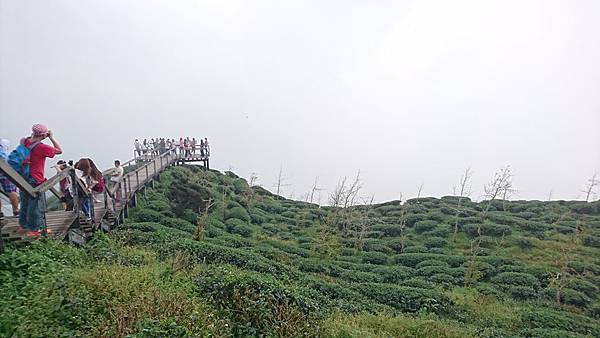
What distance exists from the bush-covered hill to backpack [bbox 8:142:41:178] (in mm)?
1426

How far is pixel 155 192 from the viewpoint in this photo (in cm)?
1750

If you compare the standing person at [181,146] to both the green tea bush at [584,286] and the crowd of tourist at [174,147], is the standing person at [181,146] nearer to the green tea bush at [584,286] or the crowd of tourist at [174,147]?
the crowd of tourist at [174,147]

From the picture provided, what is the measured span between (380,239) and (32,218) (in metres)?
16.0

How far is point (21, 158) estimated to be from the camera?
21.9 ft

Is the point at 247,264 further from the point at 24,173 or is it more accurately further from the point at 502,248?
the point at 502,248

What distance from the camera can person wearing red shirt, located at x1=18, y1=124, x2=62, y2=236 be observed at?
629 cm

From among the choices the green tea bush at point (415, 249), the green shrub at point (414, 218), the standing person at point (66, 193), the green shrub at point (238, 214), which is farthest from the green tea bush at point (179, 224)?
the green shrub at point (414, 218)

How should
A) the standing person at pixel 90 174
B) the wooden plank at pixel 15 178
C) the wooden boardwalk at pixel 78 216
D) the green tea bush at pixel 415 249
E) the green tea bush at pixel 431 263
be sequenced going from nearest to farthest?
the wooden plank at pixel 15 178
the wooden boardwalk at pixel 78 216
the standing person at pixel 90 174
the green tea bush at pixel 431 263
the green tea bush at pixel 415 249

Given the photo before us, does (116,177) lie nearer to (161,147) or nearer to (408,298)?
(408,298)

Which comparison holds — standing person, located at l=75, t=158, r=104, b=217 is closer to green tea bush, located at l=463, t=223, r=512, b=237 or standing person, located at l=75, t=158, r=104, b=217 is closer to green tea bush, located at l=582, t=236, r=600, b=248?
green tea bush, located at l=463, t=223, r=512, b=237

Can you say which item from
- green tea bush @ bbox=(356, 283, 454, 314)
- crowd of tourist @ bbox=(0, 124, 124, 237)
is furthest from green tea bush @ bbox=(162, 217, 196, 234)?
crowd of tourist @ bbox=(0, 124, 124, 237)

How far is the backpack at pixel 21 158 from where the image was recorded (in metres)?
6.66

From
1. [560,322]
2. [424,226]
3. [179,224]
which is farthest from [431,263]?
[179,224]

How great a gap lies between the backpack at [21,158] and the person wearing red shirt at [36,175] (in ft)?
0.12
